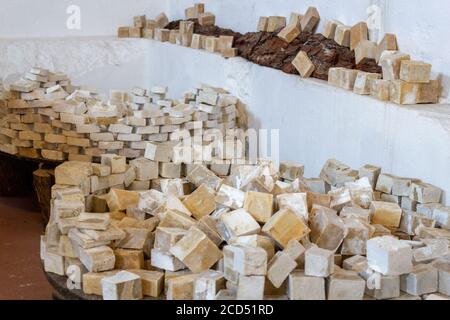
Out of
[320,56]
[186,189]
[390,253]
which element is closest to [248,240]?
[390,253]

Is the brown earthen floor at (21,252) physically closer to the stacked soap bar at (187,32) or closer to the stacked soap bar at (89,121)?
the stacked soap bar at (89,121)

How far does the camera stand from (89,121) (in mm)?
5152

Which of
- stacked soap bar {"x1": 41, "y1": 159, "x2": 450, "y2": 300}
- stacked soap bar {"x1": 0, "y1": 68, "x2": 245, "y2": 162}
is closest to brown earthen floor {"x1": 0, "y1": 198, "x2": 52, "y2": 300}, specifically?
stacked soap bar {"x1": 0, "y1": 68, "x2": 245, "y2": 162}

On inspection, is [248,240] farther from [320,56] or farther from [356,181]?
[320,56]

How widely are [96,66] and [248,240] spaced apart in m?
5.58

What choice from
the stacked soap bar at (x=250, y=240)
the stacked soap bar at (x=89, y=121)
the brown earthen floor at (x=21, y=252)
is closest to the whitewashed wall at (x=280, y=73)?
the stacked soap bar at (x=250, y=240)

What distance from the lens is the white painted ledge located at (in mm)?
3715

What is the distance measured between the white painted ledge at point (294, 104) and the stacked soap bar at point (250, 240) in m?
0.26

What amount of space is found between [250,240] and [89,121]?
2700 millimetres

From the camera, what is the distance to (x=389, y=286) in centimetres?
264

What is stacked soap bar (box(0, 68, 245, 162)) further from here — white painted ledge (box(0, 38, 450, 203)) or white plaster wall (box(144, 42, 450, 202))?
white painted ledge (box(0, 38, 450, 203))

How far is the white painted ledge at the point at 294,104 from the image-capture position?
3.71 m

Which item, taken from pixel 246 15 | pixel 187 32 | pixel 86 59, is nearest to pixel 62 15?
pixel 86 59

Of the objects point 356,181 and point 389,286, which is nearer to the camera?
point 389,286
